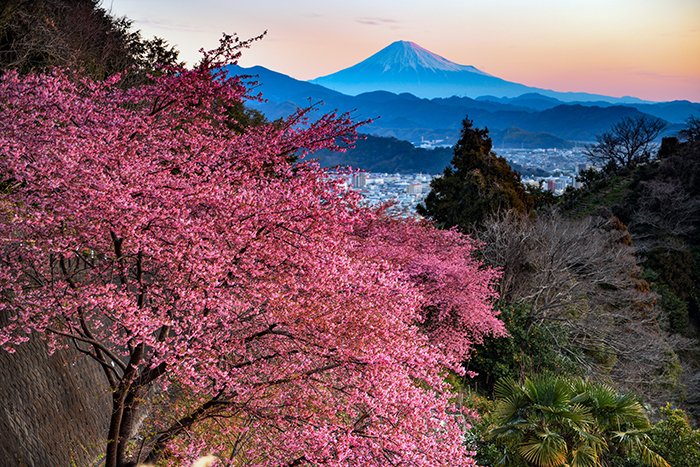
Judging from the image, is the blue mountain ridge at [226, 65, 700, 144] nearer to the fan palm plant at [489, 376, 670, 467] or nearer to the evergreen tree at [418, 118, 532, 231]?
the evergreen tree at [418, 118, 532, 231]

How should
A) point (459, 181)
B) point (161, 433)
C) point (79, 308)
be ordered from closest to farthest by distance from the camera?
point (79, 308) → point (161, 433) → point (459, 181)

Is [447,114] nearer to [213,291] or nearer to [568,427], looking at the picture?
[568,427]

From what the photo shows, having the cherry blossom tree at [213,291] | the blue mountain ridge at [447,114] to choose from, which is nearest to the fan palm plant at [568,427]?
the cherry blossom tree at [213,291]

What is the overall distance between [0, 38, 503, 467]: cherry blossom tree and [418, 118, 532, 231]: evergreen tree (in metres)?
16.1

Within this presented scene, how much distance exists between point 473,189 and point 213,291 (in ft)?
62.4

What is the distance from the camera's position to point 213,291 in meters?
4.47

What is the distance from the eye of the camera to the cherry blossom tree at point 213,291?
4.38m

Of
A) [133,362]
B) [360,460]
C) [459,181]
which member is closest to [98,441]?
[133,362]

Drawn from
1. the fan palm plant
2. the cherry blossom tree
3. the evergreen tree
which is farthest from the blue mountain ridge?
the cherry blossom tree

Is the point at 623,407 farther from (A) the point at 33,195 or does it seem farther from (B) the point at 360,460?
(A) the point at 33,195

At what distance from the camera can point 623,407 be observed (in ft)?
25.4

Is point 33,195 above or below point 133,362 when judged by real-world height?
above

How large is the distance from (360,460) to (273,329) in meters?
1.44

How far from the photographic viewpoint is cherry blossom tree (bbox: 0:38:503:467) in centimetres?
438
